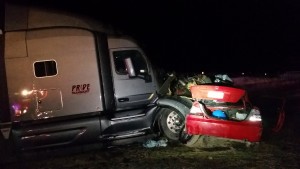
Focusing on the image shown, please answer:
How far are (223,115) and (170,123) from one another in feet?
4.87

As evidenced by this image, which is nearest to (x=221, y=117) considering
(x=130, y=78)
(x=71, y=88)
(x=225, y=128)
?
(x=225, y=128)

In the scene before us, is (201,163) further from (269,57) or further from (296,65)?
(269,57)

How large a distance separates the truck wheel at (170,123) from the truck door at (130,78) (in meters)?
0.53

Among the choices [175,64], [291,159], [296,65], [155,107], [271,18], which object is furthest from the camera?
[271,18]

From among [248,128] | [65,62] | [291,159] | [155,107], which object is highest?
[65,62]

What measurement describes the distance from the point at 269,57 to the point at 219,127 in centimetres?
2636

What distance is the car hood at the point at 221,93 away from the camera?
6.96 m

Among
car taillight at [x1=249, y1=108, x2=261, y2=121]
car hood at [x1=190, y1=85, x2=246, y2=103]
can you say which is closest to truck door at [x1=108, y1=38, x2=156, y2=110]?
car hood at [x1=190, y1=85, x2=246, y2=103]

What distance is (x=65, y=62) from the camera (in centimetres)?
764

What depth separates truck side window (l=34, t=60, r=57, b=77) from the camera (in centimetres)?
756

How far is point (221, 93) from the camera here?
6992 millimetres

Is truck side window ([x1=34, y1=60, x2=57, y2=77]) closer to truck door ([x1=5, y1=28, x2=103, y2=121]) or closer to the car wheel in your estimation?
truck door ([x1=5, y1=28, x2=103, y2=121])

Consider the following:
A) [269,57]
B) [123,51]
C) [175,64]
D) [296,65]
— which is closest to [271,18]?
[269,57]

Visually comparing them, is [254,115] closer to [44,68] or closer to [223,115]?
[223,115]
